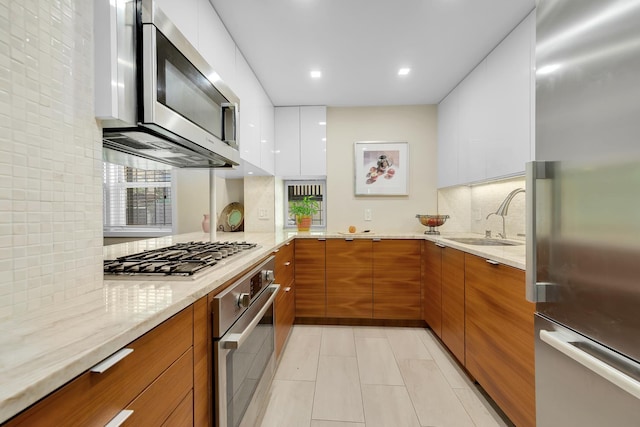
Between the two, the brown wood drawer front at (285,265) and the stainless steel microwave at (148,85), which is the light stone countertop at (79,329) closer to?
the stainless steel microwave at (148,85)

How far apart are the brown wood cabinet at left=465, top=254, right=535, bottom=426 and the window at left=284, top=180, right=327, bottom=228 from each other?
1901mm

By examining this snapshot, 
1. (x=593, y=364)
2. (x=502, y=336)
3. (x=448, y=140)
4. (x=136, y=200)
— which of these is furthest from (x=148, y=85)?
(x=448, y=140)

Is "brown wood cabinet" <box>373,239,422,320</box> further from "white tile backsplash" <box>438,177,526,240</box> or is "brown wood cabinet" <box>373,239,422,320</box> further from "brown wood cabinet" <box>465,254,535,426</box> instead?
"brown wood cabinet" <box>465,254,535,426</box>

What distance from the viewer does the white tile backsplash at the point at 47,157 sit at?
67 cm

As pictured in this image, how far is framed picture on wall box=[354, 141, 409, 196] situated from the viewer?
3322 mm

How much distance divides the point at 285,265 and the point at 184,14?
1.70 meters

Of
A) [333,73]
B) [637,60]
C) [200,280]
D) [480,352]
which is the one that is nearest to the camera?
[637,60]

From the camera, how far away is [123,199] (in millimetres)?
1407

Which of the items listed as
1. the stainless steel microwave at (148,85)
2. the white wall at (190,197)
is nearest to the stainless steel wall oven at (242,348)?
the stainless steel microwave at (148,85)

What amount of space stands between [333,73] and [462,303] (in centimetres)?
206

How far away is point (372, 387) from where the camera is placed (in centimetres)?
185

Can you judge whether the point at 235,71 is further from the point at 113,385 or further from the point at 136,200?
the point at 113,385

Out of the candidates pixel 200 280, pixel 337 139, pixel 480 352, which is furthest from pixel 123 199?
pixel 337 139

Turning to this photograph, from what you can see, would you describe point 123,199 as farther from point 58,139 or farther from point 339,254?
point 339,254
